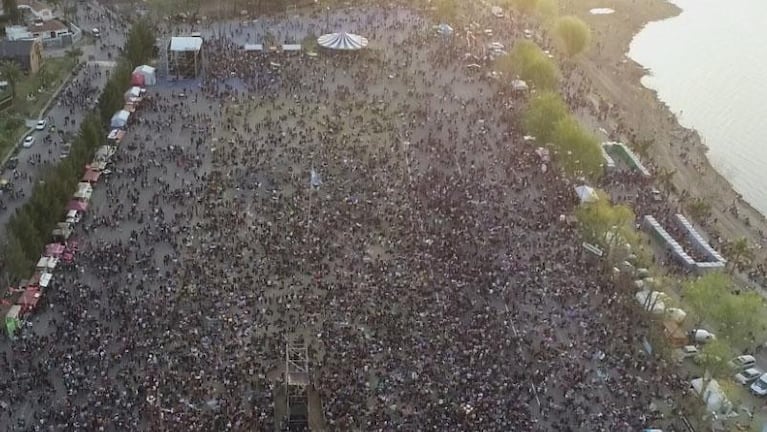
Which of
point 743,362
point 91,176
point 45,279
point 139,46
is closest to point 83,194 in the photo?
point 91,176

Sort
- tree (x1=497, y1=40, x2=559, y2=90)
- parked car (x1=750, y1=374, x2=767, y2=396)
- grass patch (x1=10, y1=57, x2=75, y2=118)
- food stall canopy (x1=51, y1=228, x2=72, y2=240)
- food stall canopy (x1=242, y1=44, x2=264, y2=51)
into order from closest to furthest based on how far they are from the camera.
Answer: parked car (x1=750, y1=374, x2=767, y2=396) < food stall canopy (x1=51, y1=228, x2=72, y2=240) < grass patch (x1=10, y1=57, x2=75, y2=118) < tree (x1=497, y1=40, x2=559, y2=90) < food stall canopy (x1=242, y1=44, x2=264, y2=51)

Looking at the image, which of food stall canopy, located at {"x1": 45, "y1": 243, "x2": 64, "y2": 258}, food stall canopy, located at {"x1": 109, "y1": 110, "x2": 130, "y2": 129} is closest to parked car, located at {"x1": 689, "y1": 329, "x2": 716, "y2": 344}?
food stall canopy, located at {"x1": 45, "y1": 243, "x2": 64, "y2": 258}

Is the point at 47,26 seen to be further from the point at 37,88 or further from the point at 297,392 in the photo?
the point at 297,392

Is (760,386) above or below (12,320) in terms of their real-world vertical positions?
above

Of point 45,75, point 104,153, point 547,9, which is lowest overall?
point 45,75

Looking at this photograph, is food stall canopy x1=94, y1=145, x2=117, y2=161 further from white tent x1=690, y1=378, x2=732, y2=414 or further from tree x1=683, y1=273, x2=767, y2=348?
white tent x1=690, y1=378, x2=732, y2=414
